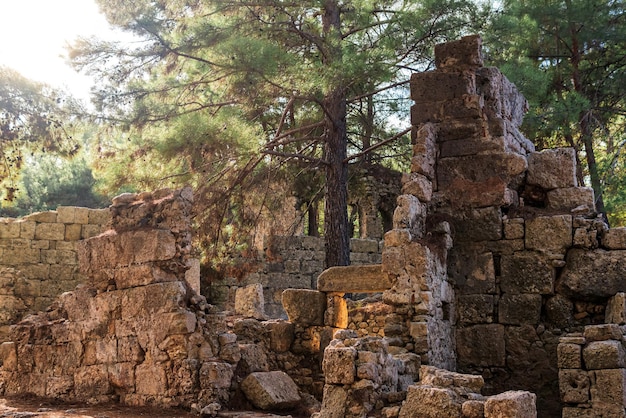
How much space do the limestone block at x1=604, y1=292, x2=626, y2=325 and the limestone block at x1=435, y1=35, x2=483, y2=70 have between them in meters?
3.44

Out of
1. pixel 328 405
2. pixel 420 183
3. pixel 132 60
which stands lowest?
pixel 328 405

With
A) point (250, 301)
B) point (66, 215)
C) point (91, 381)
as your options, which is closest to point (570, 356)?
point (91, 381)

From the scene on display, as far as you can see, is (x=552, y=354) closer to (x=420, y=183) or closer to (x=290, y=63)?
(x=420, y=183)

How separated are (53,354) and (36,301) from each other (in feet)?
18.4

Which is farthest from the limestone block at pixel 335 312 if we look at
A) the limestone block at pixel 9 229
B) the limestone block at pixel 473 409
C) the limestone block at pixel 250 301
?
the limestone block at pixel 9 229

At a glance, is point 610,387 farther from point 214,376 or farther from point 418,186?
point 214,376

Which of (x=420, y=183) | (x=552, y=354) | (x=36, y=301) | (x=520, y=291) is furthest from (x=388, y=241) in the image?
(x=36, y=301)

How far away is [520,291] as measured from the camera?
9.90 meters

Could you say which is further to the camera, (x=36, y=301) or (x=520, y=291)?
(x=36, y=301)

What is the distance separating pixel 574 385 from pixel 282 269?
11021 millimetres

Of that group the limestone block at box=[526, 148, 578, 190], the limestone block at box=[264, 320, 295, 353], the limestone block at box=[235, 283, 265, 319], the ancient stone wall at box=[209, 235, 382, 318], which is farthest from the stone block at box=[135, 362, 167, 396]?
the ancient stone wall at box=[209, 235, 382, 318]

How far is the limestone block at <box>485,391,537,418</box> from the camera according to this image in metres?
6.30

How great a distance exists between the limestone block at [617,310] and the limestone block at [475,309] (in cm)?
140

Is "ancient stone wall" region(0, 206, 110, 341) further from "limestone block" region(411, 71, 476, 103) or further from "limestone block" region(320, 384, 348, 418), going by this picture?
"limestone block" region(320, 384, 348, 418)
